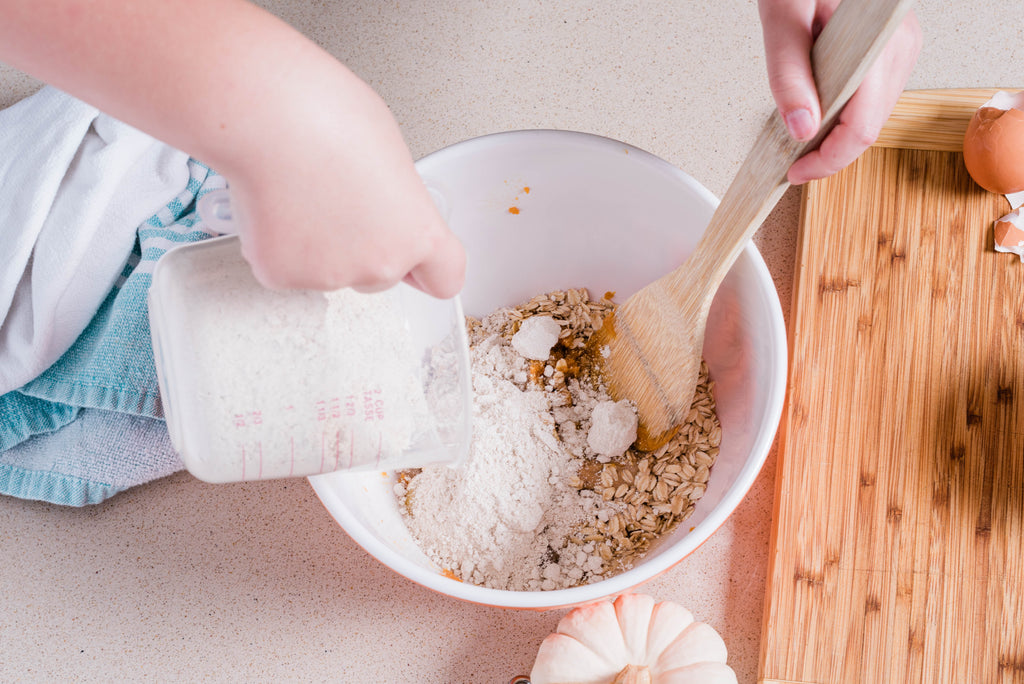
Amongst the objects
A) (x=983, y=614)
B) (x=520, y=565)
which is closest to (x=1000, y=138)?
(x=983, y=614)

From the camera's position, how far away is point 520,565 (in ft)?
2.31

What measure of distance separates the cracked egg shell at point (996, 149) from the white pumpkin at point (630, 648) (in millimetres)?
530

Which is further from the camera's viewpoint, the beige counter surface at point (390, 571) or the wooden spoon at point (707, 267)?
the beige counter surface at point (390, 571)

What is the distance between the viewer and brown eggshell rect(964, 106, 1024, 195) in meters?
0.76

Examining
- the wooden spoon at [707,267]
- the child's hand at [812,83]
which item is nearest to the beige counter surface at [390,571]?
the wooden spoon at [707,267]

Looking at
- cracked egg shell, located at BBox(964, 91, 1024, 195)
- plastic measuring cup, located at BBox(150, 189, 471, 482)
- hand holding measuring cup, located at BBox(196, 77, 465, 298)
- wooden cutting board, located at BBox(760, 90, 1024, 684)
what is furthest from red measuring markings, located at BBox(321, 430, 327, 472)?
cracked egg shell, located at BBox(964, 91, 1024, 195)

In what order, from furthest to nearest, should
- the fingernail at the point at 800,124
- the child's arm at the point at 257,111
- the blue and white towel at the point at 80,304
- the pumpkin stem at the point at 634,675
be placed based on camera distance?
the blue and white towel at the point at 80,304
the pumpkin stem at the point at 634,675
the fingernail at the point at 800,124
the child's arm at the point at 257,111

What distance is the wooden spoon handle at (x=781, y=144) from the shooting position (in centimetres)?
45

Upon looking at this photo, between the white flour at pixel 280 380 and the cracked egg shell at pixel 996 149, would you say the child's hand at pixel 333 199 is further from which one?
the cracked egg shell at pixel 996 149

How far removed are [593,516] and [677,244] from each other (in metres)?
0.26

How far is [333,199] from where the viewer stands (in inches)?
16.9

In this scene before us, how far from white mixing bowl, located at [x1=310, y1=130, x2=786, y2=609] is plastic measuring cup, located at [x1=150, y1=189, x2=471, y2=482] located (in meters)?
0.09

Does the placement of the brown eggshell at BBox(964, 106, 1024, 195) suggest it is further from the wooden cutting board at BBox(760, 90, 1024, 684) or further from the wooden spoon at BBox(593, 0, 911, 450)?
the wooden spoon at BBox(593, 0, 911, 450)

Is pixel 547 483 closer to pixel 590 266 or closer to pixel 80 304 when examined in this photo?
pixel 590 266
